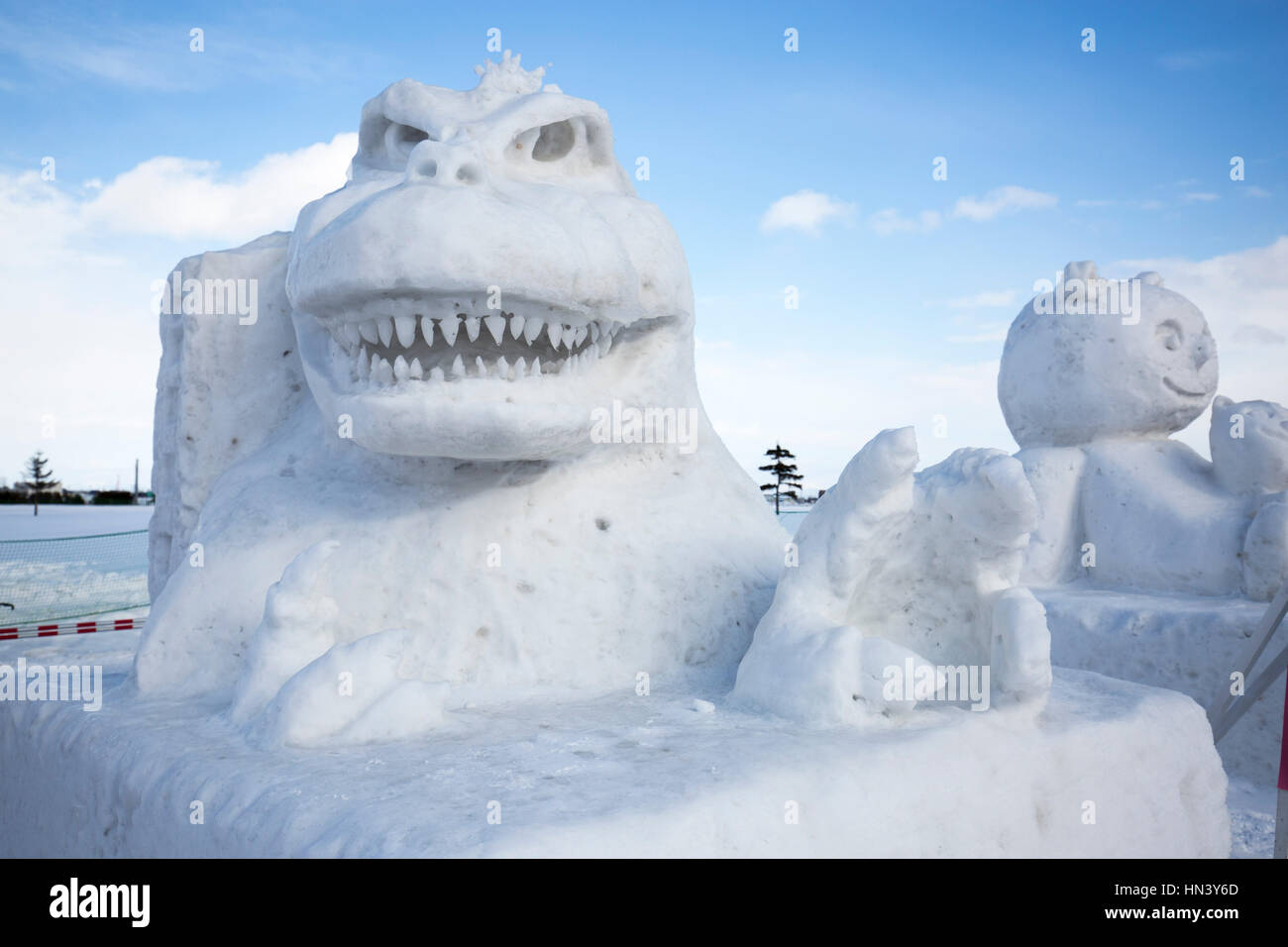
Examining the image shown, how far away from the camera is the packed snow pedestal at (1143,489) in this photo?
4.08 m

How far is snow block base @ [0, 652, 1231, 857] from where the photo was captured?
157 centimetres

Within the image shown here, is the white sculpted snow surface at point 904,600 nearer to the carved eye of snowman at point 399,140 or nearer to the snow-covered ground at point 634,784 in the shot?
the snow-covered ground at point 634,784

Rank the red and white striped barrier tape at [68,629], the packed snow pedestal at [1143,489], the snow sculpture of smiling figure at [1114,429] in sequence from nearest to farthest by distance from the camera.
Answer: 1. the packed snow pedestal at [1143,489]
2. the snow sculpture of smiling figure at [1114,429]
3. the red and white striped barrier tape at [68,629]

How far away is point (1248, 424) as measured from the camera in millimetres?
4445

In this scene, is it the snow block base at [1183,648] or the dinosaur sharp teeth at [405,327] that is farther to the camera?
the snow block base at [1183,648]

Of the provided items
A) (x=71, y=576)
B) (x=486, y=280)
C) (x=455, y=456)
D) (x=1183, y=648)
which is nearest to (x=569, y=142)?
(x=486, y=280)

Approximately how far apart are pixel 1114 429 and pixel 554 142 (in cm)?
349

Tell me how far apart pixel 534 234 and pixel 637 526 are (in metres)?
0.84

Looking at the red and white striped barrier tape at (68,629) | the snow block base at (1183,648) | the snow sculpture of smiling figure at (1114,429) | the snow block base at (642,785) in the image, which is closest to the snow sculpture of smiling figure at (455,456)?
the snow block base at (642,785)

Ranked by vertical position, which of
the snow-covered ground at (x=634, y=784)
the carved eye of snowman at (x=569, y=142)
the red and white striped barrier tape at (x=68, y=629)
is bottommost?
the red and white striped barrier tape at (x=68, y=629)

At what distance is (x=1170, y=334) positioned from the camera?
4.96 m

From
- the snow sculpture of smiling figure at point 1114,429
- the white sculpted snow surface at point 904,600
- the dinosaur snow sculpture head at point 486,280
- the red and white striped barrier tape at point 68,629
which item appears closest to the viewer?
the white sculpted snow surface at point 904,600
